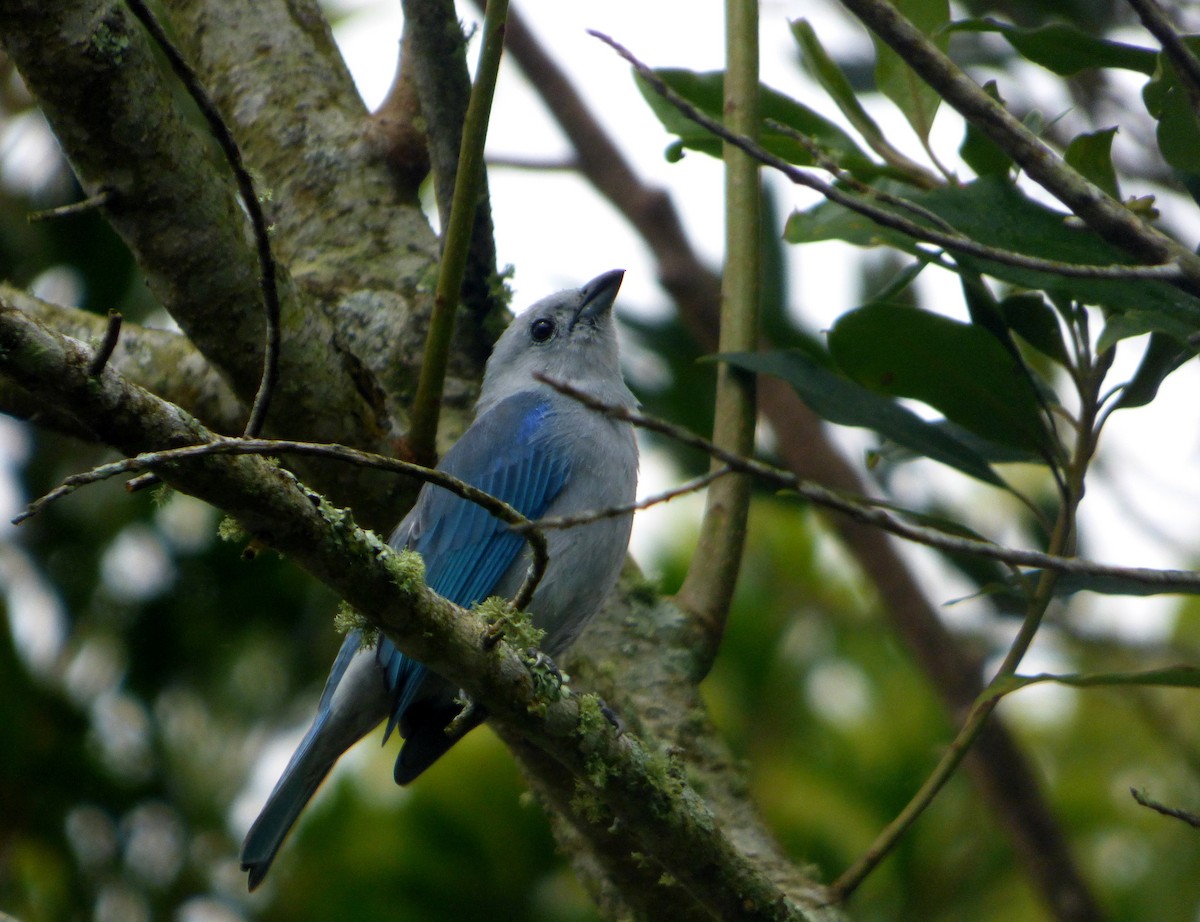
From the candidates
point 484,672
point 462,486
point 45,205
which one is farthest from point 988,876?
point 45,205

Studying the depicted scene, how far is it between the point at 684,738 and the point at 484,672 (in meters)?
1.24

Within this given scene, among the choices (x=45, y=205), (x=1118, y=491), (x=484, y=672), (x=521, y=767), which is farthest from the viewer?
(x=45, y=205)

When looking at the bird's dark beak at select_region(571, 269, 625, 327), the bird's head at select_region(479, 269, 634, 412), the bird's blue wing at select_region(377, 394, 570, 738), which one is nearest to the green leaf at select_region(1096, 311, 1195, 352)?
the bird's blue wing at select_region(377, 394, 570, 738)

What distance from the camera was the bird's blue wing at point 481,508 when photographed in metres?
3.60

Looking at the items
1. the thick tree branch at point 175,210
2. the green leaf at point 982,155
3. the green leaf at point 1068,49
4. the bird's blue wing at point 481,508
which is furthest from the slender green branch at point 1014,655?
the thick tree branch at point 175,210

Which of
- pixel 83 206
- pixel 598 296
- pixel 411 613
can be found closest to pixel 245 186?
pixel 83 206

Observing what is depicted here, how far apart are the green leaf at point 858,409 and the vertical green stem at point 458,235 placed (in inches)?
28.5

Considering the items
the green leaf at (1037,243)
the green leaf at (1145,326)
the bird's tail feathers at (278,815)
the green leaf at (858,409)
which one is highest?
the green leaf at (1037,243)

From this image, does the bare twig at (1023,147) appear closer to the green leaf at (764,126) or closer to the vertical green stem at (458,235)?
the vertical green stem at (458,235)

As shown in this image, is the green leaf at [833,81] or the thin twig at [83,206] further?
the green leaf at [833,81]

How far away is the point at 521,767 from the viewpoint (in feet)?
10.6

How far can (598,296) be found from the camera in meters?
4.80

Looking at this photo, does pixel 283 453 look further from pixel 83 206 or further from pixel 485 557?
pixel 485 557

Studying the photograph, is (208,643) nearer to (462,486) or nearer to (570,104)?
(570,104)
